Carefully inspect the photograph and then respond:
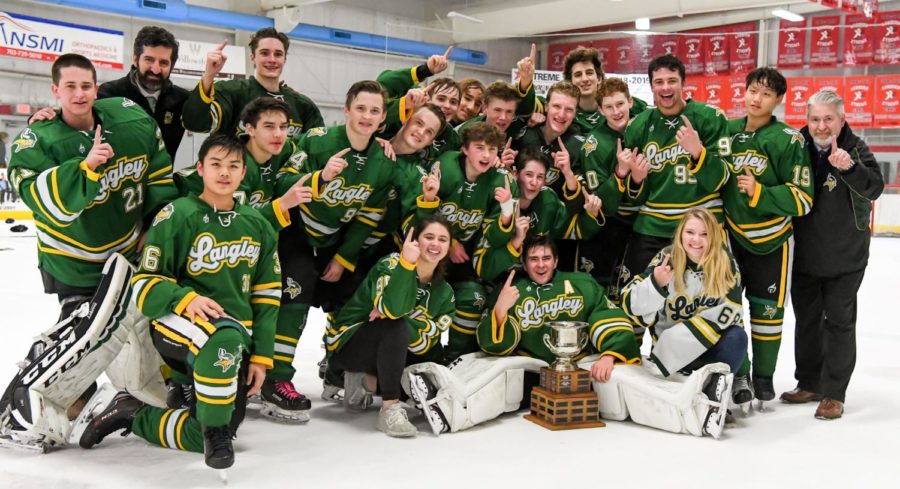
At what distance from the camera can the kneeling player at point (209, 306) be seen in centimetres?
254

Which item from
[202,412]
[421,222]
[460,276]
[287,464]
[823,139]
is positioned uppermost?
[823,139]

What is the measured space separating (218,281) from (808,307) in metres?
2.61

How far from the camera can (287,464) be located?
2.80 m

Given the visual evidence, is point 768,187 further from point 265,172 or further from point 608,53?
point 608,53

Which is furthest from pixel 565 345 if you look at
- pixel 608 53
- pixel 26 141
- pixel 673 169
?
pixel 608 53

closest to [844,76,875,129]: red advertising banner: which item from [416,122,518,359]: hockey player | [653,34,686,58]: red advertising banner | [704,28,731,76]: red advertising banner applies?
[704,28,731,76]: red advertising banner

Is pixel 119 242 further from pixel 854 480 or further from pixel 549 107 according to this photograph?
pixel 854 480

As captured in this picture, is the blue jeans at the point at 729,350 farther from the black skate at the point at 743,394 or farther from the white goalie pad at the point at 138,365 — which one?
the white goalie pad at the point at 138,365

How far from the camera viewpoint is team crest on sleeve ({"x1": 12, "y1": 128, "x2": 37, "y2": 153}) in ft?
9.09

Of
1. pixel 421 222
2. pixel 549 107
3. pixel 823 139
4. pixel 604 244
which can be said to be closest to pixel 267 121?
pixel 421 222

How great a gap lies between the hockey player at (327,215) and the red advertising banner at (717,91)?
45.5ft

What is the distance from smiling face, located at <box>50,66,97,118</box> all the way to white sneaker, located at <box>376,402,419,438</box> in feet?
5.08

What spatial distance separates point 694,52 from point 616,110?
1374 cm

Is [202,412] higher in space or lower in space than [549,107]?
lower
